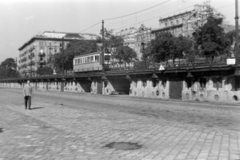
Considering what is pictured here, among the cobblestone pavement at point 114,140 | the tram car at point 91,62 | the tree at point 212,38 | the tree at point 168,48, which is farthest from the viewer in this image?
the tree at point 168,48

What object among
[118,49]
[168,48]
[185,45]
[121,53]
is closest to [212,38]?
[168,48]

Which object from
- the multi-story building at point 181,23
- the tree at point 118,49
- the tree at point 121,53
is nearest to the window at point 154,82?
the tree at point 118,49

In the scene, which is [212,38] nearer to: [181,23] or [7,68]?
[181,23]

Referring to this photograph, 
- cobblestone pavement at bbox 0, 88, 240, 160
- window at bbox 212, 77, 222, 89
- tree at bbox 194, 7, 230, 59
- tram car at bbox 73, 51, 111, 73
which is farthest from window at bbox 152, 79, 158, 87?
cobblestone pavement at bbox 0, 88, 240, 160

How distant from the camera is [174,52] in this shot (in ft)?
156

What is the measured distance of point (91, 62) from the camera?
48.6 metres

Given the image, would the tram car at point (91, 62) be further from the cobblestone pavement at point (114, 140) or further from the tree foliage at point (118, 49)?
the cobblestone pavement at point (114, 140)

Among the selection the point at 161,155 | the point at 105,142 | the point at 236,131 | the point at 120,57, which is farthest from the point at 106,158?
the point at 120,57

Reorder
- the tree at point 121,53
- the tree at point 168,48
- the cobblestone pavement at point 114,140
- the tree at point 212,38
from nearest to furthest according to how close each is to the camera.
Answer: the cobblestone pavement at point 114,140, the tree at point 212,38, the tree at point 168,48, the tree at point 121,53

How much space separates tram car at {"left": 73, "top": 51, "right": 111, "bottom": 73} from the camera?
152 ft

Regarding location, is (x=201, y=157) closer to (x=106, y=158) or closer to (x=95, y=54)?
(x=106, y=158)

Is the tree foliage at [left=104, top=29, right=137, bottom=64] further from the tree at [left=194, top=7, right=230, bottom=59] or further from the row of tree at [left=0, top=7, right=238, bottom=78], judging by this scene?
the tree at [left=194, top=7, right=230, bottom=59]

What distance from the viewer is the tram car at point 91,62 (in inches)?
1828

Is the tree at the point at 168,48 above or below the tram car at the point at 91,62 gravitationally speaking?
above
